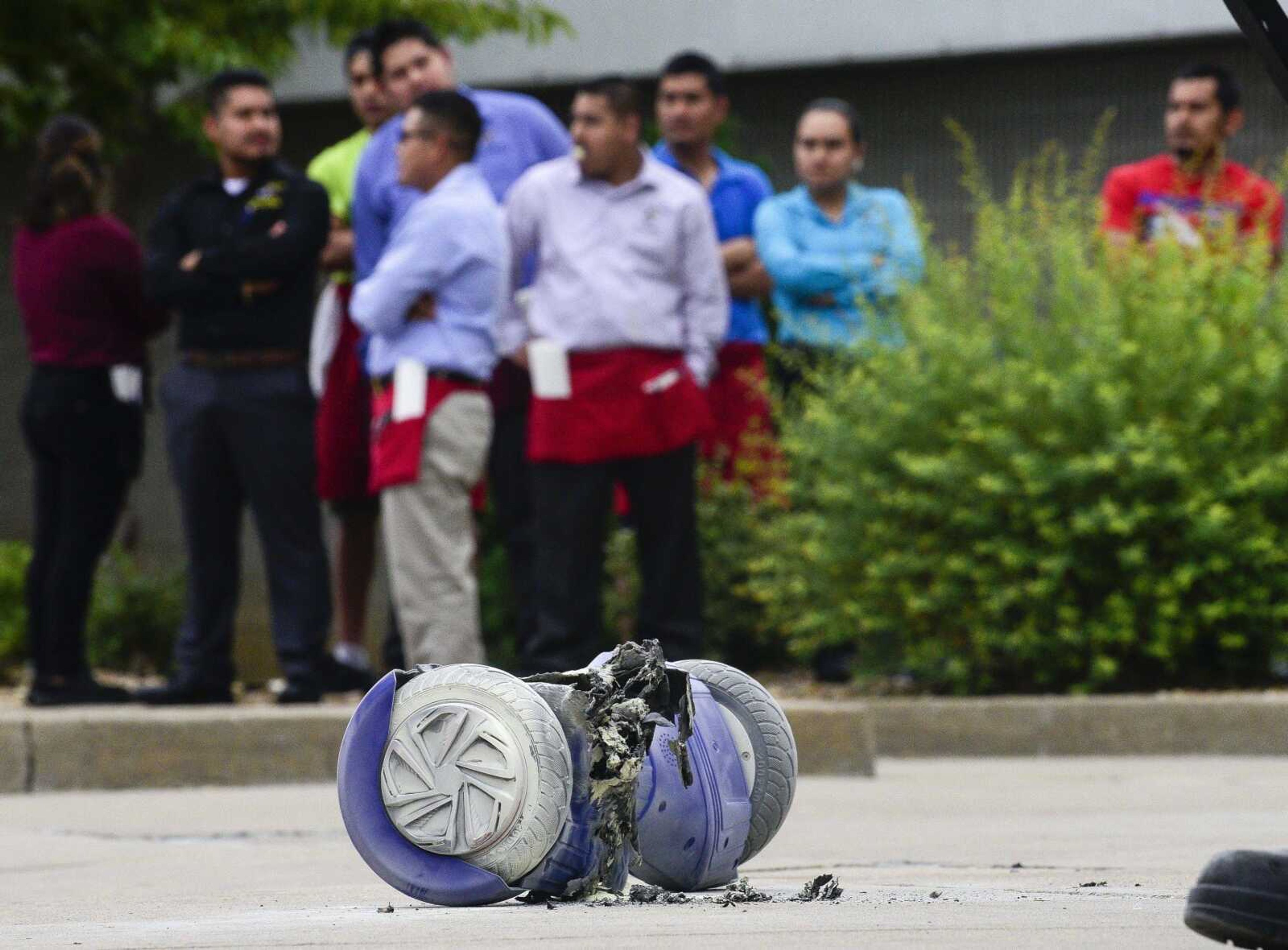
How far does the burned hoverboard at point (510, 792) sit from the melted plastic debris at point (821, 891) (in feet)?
0.48

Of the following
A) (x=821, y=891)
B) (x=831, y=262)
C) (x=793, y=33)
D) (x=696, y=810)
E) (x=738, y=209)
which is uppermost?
(x=793, y=33)

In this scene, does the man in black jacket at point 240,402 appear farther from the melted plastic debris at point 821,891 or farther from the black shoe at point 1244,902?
the black shoe at point 1244,902

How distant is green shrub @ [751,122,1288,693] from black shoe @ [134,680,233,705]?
6.70ft

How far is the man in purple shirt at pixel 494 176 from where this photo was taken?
Result: 755 centimetres

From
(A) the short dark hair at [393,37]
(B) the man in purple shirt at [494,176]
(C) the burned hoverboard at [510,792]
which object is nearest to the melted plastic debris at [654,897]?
(C) the burned hoverboard at [510,792]

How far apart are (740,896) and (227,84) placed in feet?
15.5

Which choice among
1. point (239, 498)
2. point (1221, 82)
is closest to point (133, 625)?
point (239, 498)

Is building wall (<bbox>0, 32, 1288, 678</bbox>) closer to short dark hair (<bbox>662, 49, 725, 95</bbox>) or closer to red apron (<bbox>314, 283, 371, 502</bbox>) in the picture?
short dark hair (<bbox>662, 49, 725, 95</bbox>)

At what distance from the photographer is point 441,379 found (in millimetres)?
6840

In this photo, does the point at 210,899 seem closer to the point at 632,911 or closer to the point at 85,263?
the point at 632,911

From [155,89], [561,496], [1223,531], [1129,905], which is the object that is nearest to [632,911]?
[1129,905]

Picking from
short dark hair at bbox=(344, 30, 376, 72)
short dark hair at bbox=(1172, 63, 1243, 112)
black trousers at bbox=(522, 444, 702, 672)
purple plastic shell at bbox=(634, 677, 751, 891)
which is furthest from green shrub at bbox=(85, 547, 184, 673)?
purple plastic shell at bbox=(634, 677, 751, 891)

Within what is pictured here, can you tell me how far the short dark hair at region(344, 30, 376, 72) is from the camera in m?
8.30

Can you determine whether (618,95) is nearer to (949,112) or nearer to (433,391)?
(433,391)
